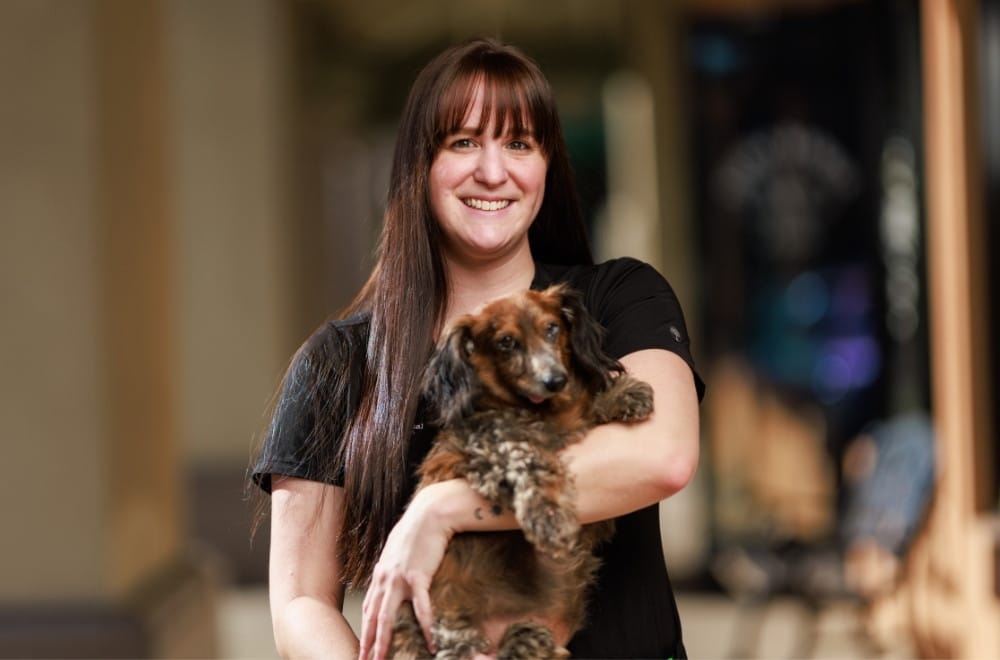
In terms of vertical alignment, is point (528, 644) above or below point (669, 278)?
above

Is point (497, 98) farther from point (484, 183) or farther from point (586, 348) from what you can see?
point (586, 348)

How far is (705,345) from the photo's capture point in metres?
9.88

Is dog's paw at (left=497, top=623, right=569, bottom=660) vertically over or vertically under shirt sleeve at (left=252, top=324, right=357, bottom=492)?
under

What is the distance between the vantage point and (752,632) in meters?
7.48

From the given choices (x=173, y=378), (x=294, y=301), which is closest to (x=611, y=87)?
(x=294, y=301)

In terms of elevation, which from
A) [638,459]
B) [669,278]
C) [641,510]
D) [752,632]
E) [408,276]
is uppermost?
[408,276]

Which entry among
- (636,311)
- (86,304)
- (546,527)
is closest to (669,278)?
(86,304)

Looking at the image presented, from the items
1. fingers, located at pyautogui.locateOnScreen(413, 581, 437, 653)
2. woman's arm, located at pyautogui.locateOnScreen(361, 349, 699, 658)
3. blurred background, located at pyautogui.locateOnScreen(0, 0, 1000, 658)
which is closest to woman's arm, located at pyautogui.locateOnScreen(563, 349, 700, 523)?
woman's arm, located at pyautogui.locateOnScreen(361, 349, 699, 658)

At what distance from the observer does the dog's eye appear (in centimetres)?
196

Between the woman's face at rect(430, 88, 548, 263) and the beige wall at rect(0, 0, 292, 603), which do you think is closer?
the woman's face at rect(430, 88, 548, 263)

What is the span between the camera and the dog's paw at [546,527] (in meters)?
1.87

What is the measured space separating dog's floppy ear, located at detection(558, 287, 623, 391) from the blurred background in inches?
18.4

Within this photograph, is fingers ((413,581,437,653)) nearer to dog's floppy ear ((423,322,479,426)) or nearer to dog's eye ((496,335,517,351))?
dog's floppy ear ((423,322,479,426))

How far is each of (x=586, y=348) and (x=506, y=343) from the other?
13 centimetres
